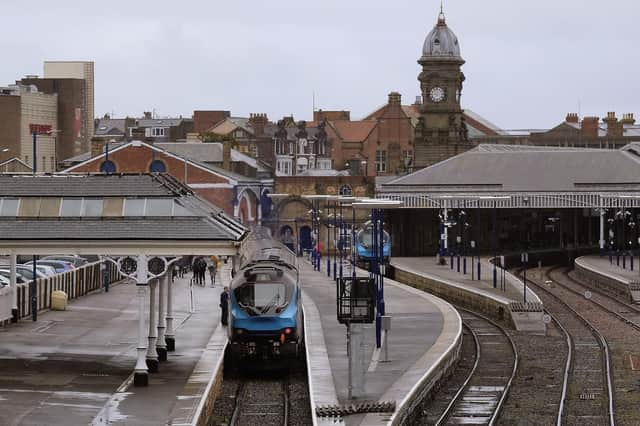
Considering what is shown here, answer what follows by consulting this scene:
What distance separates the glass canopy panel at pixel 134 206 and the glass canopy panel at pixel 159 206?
0.14 m

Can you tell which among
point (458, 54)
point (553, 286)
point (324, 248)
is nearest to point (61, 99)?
→ point (324, 248)

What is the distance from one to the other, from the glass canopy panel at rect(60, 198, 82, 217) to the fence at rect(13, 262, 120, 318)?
6941 mm

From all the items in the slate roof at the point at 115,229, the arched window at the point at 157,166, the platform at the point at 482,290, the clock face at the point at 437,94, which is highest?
the clock face at the point at 437,94

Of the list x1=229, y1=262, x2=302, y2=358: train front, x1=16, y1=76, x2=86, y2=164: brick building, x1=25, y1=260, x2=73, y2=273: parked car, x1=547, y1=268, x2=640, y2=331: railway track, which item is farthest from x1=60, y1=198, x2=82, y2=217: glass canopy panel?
x1=16, y1=76, x2=86, y2=164: brick building

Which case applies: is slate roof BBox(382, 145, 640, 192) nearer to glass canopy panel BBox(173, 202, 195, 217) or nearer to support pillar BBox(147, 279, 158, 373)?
support pillar BBox(147, 279, 158, 373)

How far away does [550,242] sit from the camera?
106 m

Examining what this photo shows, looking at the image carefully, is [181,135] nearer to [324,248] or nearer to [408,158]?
[408,158]

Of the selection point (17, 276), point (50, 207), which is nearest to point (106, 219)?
point (50, 207)

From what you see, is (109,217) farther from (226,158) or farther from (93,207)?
(226,158)

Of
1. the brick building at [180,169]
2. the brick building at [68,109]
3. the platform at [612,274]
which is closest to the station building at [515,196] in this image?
the platform at [612,274]

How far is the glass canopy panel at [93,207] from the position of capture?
32.2 meters

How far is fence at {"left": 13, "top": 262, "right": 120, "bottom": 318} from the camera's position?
45469 mm

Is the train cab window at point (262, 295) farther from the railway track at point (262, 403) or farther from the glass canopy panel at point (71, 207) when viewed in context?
the glass canopy panel at point (71, 207)

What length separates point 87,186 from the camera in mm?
33250
